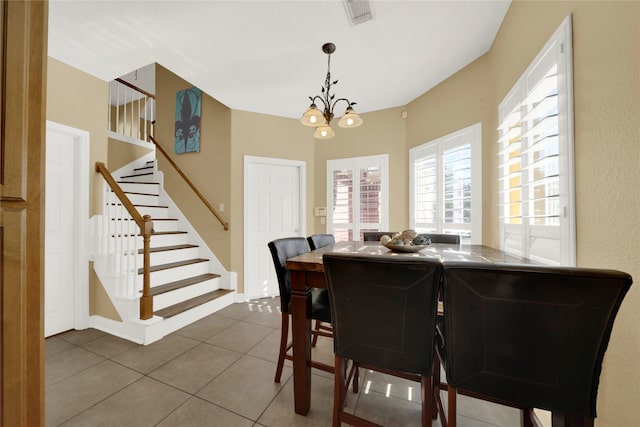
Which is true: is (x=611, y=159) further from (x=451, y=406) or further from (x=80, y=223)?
(x=80, y=223)

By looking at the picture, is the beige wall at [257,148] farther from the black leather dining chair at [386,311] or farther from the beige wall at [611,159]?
the beige wall at [611,159]

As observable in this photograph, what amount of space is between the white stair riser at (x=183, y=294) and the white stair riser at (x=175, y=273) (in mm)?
252

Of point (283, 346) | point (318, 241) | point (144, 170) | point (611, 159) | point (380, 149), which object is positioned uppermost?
point (380, 149)

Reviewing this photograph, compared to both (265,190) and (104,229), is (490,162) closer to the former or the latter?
(265,190)

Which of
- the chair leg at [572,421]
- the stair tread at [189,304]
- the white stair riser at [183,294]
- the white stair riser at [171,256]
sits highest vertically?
the white stair riser at [171,256]

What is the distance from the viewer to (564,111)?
1.21 meters

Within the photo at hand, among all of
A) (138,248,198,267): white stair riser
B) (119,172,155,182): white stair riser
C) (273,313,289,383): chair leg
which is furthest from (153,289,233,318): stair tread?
(119,172,155,182): white stair riser

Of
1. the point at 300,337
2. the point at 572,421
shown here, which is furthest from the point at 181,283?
the point at 572,421

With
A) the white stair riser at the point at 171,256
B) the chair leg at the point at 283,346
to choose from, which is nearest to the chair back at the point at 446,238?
the chair leg at the point at 283,346

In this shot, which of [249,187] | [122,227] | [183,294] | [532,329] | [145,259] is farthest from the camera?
[249,187]

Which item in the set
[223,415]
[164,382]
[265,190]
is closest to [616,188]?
[223,415]

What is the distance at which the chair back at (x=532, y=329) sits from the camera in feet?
2.43

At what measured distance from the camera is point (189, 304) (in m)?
2.83

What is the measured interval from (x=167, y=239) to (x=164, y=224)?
1.19 ft
